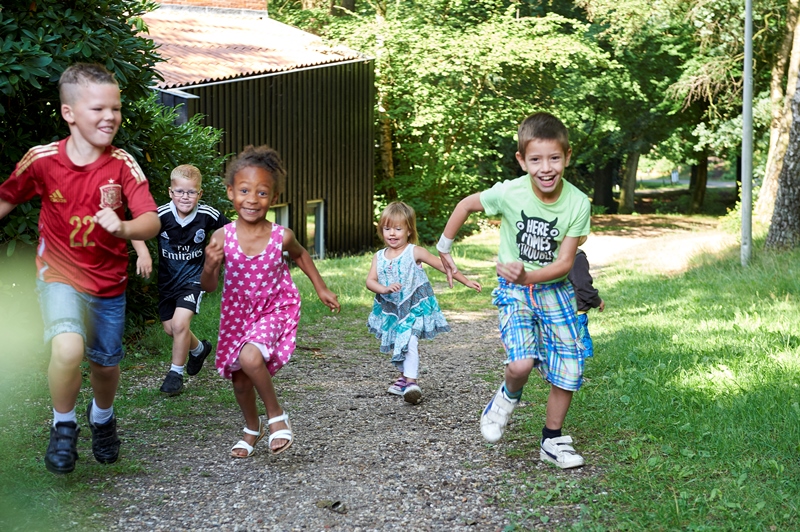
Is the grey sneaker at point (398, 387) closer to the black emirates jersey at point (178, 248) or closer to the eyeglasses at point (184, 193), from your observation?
the black emirates jersey at point (178, 248)

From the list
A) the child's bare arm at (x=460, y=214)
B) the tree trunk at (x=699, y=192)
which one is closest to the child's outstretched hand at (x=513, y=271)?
the child's bare arm at (x=460, y=214)

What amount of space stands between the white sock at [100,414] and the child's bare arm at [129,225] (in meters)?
1.06

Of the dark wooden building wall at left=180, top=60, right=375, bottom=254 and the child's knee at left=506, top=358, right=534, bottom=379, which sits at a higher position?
the dark wooden building wall at left=180, top=60, right=375, bottom=254

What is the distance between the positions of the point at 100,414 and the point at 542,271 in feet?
8.12

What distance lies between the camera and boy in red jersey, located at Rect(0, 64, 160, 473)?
4.27 metres

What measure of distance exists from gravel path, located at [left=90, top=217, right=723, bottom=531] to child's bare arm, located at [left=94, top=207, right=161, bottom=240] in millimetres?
1319

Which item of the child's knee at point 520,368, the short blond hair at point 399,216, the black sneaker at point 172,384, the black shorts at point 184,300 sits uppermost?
the short blond hair at point 399,216

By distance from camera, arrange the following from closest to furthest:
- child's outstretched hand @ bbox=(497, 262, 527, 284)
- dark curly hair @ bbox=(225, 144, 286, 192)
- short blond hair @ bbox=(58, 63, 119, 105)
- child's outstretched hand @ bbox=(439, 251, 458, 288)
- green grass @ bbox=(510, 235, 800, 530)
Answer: green grass @ bbox=(510, 235, 800, 530) < short blond hair @ bbox=(58, 63, 119, 105) < child's outstretched hand @ bbox=(497, 262, 527, 284) < dark curly hair @ bbox=(225, 144, 286, 192) < child's outstretched hand @ bbox=(439, 251, 458, 288)

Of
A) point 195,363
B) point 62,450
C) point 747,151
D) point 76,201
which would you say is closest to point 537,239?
point 76,201

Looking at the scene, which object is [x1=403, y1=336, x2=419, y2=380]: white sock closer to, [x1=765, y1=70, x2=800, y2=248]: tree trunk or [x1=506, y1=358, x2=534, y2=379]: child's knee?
[x1=506, y1=358, x2=534, y2=379]: child's knee

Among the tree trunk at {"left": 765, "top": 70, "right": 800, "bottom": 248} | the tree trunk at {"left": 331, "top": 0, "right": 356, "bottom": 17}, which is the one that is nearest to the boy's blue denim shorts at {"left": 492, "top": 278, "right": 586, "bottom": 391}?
the tree trunk at {"left": 765, "top": 70, "right": 800, "bottom": 248}

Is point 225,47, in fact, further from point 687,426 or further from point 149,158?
point 687,426

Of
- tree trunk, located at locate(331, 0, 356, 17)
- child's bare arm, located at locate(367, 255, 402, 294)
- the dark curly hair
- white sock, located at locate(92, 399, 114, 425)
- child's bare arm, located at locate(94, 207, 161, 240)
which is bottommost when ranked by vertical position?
white sock, located at locate(92, 399, 114, 425)

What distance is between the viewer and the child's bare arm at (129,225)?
12.8 ft
